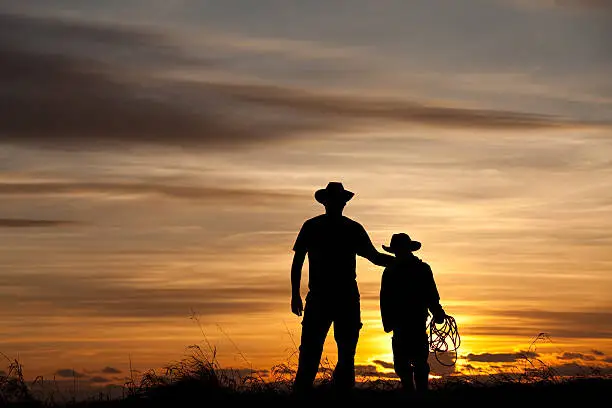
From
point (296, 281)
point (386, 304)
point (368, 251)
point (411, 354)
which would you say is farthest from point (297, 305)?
point (411, 354)

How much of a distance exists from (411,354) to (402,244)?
63.0 inches

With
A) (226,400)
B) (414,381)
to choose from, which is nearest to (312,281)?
(226,400)

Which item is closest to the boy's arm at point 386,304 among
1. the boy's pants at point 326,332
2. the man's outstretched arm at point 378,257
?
the man's outstretched arm at point 378,257

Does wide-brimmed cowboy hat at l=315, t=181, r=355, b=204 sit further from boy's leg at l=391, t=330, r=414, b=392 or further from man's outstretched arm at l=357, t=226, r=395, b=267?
boy's leg at l=391, t=330, r=414, b=392

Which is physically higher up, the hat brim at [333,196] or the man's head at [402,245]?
the hat brim at [333,196]

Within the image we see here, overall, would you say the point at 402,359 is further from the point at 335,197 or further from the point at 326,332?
the point at 335,197

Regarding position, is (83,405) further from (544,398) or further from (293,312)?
(544,398)

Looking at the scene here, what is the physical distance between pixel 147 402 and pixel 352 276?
10.1 feet

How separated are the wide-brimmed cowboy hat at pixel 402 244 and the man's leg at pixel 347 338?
5.95ft

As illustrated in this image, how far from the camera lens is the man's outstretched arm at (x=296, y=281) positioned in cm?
1275

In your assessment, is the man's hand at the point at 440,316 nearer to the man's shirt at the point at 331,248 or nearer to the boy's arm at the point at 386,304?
the boy's arm at the point at 386,304

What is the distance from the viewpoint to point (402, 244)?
14484 millimetres

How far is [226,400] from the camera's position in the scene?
12.9 metres

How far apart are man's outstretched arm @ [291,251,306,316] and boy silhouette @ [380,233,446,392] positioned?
6.84 feet
